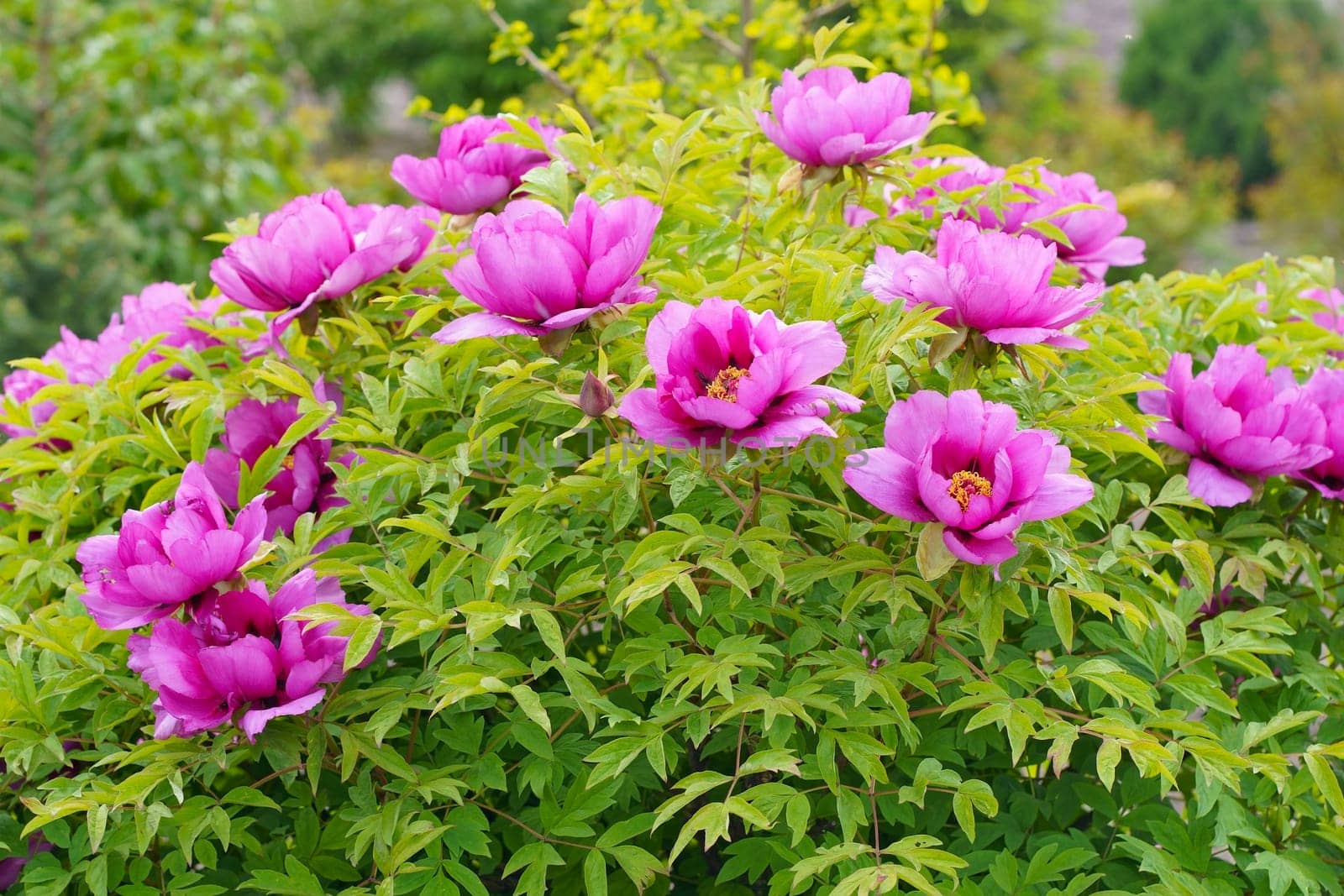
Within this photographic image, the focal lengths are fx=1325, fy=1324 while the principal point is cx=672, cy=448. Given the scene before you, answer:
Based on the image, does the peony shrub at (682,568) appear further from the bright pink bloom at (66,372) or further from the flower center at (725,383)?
Answer: the bright pink bloom at (66,372)

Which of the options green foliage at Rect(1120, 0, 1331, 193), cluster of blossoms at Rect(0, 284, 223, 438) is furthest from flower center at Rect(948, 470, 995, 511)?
green foliage at Rect(1120, 0, 1331, 193)

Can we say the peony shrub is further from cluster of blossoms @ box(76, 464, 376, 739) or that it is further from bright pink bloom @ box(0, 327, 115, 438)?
bright pink bloom @ box(0, 327, 115, 438)

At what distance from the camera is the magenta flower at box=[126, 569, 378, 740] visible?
1198mm

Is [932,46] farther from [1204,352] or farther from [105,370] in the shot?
[105,370]

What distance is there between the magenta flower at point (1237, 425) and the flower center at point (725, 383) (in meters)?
0.53

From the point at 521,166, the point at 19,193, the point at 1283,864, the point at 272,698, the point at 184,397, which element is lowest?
the point at 19,193

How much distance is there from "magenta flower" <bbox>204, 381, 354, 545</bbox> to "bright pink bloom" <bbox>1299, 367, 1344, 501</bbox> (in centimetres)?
107

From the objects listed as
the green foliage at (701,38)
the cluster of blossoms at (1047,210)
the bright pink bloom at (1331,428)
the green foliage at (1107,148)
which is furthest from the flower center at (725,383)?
the green foliage at (1107,148)

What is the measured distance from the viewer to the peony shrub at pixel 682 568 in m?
1.19

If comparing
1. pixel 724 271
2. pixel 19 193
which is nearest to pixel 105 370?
pixel 724 271

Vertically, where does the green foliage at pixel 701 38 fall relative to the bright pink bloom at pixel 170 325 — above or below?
below

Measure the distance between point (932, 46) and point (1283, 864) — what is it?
1.77 meters

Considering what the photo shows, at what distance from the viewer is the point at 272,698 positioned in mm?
1255

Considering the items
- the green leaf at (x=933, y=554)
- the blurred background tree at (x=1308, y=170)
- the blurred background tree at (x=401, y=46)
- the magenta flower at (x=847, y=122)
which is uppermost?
the magenta flower at (x=847, y=122)
